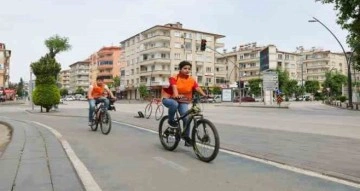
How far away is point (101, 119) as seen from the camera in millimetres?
12672

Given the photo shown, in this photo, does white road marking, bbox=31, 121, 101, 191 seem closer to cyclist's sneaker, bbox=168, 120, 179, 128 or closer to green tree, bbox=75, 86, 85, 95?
cyclist's sneaker, bbox=168, 120, 179, 128

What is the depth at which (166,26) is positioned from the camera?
10394 cm

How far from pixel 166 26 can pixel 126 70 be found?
905 inches

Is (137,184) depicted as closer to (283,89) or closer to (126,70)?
(283,89)

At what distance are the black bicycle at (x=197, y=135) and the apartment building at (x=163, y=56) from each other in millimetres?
89049

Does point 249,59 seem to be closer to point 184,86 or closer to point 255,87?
point 255,87

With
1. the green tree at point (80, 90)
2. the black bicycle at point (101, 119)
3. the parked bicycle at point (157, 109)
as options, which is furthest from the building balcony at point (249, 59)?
the black bicycle at point (101, 119)

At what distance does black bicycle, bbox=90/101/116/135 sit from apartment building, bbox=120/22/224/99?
278 feet

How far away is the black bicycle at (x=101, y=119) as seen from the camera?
1227 centimetres

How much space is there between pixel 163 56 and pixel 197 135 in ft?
317

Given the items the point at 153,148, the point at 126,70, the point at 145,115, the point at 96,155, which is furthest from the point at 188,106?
the point at 126,70

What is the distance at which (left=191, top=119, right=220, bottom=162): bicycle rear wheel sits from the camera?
7.12 m

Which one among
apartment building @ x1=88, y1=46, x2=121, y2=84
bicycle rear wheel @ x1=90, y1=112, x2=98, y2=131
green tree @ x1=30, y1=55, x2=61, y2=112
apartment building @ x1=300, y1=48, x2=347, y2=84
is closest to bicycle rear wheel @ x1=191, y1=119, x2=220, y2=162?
bicycle rear wheel @ x1=90, y1=112, x2=98, y2=131

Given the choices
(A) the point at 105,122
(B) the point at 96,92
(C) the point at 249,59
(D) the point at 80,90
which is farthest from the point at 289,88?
(A) the point at 105,122
